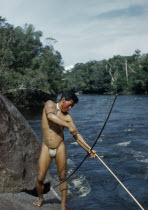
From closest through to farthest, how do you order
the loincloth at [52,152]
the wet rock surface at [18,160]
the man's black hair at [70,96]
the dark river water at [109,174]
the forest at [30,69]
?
the man's black hair at [70,96]
the loincloth at [52,152]
the wet rock surface at [18,160]
the dark river water at [109,174]
the forest at [30,69]

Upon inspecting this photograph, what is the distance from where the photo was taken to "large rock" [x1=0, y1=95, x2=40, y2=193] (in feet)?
23.4

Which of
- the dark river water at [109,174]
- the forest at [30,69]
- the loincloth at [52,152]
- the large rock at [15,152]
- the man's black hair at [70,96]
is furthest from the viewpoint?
the forest at [30,69]

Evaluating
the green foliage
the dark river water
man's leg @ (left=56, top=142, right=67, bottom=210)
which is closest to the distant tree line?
the green foliage

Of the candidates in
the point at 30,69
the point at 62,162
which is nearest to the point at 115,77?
the point at 30,69

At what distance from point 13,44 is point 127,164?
1635 inches

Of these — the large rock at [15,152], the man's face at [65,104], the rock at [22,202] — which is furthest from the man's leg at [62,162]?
the large rock at [15,152]

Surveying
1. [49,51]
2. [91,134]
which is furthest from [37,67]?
[91,134]

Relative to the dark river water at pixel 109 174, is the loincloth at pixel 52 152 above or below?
above

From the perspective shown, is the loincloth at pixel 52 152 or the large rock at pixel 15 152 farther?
the large rock at pixel 15 152

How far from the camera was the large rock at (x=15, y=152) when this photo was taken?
7121 millimetres

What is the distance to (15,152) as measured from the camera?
24.6 ft

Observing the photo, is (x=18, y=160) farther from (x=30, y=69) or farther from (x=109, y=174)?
(x=30, y=69)

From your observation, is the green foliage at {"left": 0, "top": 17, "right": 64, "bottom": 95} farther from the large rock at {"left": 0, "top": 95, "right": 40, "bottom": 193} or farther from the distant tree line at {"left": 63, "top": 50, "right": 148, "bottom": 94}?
the large rock at {"left": 0, "top": 95, "right": 40, "bottom": 193}

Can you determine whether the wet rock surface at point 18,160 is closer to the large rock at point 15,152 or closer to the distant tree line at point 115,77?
the large rock at point 15,152
